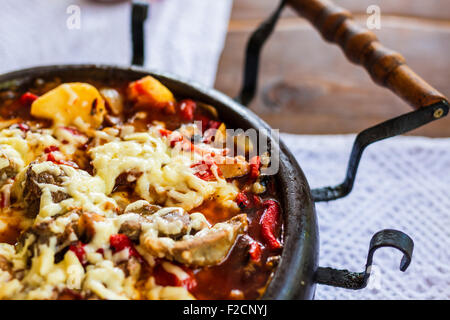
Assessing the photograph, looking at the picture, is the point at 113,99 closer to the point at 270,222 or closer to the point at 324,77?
the point at 270,222

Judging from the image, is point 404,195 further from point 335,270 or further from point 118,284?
point 118,284

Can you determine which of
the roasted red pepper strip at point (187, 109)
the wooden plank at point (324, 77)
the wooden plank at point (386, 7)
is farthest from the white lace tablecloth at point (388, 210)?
the wooden plank at point (386, 7)

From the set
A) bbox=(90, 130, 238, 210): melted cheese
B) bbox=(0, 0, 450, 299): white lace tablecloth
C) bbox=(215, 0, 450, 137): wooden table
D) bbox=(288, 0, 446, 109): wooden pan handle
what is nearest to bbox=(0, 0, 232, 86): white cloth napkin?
bbox=(0, 0, 450, 299): white lace tablecloth

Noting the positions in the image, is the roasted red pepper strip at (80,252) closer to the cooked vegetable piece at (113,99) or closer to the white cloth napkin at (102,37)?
the cooked vegetable piece at (113,99)

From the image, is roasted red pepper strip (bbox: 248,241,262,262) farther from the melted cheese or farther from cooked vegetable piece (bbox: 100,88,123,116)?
cooked vegetable piece (bbox: 100,88,123,116)

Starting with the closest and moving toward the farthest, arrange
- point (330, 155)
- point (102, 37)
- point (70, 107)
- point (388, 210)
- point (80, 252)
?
point (80, 252) → point (70, 107) → point (388, 210) → point (330, 155) → point (102, 37)

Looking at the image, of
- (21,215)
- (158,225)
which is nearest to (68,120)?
(21,215)

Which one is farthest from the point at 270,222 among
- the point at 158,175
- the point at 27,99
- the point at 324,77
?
the point at 324,77
